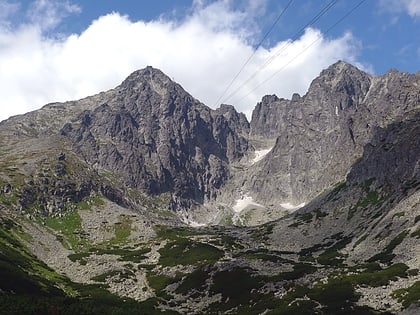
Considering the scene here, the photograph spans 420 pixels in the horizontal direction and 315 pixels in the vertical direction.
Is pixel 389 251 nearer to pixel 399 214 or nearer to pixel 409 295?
pixel 399 214

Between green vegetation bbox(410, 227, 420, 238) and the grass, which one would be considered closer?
the grass

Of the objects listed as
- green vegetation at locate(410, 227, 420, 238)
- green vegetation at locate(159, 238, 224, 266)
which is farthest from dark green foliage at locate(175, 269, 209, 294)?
green vegetation at locate(410, 227, 420, 238)

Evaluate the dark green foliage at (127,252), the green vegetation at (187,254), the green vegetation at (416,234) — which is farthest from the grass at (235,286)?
the dark green foliage at (127,252)

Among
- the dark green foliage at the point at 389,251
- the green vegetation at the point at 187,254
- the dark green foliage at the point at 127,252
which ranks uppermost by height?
the dark green foliage at the point at 127,252

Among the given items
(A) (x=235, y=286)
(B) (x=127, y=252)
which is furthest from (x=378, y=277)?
(B) (x=127, y=252)

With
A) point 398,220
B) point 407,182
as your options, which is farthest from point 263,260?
point 407,182

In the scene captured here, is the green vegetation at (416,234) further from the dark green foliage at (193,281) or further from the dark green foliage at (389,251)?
the dark green foliage at (193,281)

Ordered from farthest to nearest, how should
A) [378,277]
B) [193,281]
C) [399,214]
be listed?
1. [399,214]
2. [193,281]
3. [378,277]

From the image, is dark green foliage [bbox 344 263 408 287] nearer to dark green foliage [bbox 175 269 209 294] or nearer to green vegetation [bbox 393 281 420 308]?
green vegetation [bbox 393 281 420 308]

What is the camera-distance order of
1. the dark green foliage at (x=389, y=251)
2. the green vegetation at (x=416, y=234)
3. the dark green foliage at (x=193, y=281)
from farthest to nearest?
the green vegetation at (x=416, y=234) → the dark green foliage at (x=389, y=251) → the dark green foliage at (x=193, y=281)

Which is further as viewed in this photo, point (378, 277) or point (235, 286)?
point (235, 286)

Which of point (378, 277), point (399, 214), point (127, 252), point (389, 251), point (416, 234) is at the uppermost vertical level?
point (127, 252)

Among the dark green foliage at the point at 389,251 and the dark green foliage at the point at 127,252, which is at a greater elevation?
the dark green foliage at the point at 127,252

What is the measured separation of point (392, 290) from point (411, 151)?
134m
